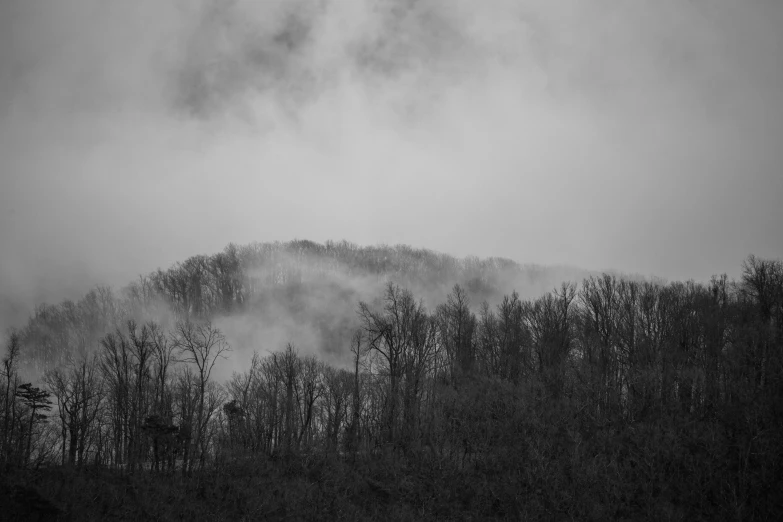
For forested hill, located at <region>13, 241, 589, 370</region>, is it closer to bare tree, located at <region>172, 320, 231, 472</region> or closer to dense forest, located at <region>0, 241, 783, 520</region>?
bare tree, located at <region>172, 320, 231, 472</region>

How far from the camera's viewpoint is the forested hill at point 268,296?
70.9 m

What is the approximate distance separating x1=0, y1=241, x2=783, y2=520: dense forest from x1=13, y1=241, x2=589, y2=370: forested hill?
22.4 metres

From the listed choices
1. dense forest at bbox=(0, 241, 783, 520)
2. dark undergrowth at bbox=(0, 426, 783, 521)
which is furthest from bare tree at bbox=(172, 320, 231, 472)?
dark undergrowth at bbox=(0, 426, 783, 521)

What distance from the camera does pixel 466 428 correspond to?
95.5ft

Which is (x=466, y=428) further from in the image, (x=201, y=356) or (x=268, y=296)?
(x=268, y=296)

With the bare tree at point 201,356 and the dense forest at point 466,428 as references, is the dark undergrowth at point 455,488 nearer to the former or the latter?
the dense forest at point 466,428

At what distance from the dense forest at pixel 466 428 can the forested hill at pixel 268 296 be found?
22432 mm

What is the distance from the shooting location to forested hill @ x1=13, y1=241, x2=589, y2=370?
70.9 meters

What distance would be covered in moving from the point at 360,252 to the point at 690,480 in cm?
8640

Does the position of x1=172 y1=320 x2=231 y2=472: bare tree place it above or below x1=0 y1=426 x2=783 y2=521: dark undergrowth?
above

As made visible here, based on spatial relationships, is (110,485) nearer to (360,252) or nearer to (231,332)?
(231,332)

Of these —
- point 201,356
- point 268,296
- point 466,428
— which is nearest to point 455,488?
point 466,428

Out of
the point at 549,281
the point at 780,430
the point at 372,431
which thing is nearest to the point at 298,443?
the point at 372,431

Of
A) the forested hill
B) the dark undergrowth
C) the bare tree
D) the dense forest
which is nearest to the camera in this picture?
the dark undergrowth
